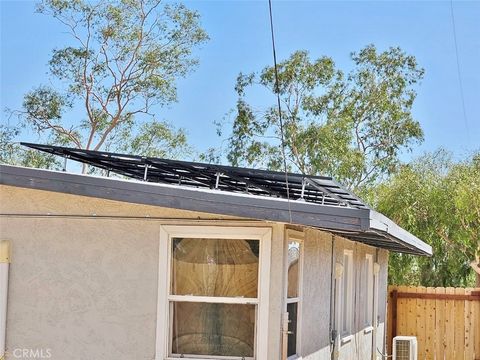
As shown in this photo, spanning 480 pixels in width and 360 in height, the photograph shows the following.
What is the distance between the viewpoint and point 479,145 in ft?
80.2

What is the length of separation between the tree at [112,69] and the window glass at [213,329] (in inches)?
925

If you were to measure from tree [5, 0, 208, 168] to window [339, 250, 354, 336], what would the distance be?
1962 cm

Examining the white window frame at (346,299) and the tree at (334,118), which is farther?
the tree at (334,118)

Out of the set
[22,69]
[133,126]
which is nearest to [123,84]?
[133,126]

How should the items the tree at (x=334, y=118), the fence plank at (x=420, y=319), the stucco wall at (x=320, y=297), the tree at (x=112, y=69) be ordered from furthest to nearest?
the tree at (x=334, y=118)
the tree at (x=112, y=69)
the fence plank at (x=420, y=319)
the stucco wall at (x=320, y=297)

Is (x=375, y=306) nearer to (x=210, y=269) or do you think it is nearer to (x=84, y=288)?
(x=210, y=269)

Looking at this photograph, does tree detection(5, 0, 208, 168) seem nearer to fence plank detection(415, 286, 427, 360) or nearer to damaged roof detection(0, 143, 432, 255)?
fence plank detection(415, 286, 427, 360)

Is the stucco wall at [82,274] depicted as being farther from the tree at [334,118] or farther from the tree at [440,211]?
the tree at [334,118]

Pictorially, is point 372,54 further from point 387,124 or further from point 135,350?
point 135,350

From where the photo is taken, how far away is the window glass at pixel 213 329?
7566 millimetres

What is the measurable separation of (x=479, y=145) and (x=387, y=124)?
25.2 feet

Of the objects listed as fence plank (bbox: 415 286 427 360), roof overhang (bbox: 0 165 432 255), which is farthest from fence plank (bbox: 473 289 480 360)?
roof overhang (bbox: 0 165 432 255)

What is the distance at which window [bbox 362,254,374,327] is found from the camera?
46.9 ft

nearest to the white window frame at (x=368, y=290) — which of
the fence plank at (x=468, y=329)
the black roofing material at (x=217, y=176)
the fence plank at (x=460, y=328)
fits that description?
the fence plank at (x=460, y=328)
